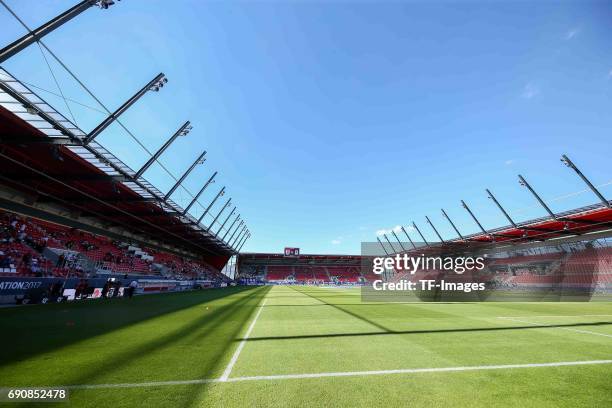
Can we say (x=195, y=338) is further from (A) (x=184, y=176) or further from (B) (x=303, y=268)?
(B) (x=303, y=268)

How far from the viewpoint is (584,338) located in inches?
341

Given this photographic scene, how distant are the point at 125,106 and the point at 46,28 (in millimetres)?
6565

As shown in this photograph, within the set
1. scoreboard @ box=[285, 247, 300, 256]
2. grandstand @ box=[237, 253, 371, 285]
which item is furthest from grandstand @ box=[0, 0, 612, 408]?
grandstand @ box=[237, 253, 371, 285]

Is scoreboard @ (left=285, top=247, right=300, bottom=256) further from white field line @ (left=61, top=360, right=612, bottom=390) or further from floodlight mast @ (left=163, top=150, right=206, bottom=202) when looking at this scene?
white field line @ (left=61, top=360, right=612, bottom=390)

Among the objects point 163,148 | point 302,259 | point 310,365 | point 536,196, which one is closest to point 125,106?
point 163,148

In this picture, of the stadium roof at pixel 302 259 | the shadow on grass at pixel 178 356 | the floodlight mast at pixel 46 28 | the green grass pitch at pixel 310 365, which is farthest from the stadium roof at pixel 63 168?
the stadium roof at pixel 302 259

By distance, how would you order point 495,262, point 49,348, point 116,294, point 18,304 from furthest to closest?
point 495,262 → point 116,294 → point 18,304 → point 49,348

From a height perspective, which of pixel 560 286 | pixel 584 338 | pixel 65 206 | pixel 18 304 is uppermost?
pixel 65 206

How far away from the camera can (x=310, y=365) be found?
5828 mm

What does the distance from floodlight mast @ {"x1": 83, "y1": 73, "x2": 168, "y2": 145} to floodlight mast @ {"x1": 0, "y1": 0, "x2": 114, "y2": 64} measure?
16.9 feet

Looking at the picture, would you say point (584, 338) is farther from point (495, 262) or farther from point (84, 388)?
point (495, 262)

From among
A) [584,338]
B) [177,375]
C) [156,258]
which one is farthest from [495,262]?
[177,375]

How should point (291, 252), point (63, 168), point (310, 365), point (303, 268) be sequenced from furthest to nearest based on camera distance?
point (303, 268) < point (291, 252) < point (63, 168) < point (310, 365)

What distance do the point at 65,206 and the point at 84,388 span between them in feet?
117
